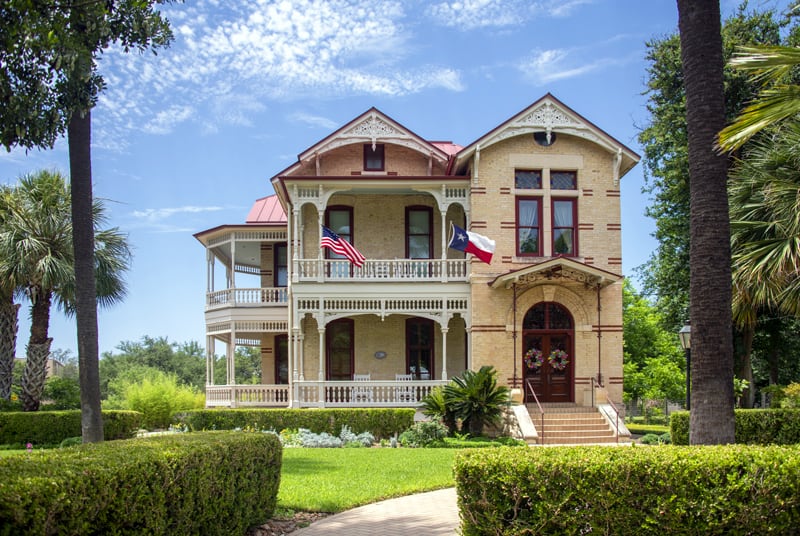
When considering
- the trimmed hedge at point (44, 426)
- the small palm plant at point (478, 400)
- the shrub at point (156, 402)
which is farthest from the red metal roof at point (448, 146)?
the trimmed hedge at point (44, 426)

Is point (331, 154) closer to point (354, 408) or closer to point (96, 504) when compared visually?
point (354, 408)

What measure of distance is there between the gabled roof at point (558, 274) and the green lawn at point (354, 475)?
7099 mm

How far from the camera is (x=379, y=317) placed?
27.6 metres

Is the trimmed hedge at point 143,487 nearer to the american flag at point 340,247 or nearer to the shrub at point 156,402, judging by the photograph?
the american flag at point 340,247

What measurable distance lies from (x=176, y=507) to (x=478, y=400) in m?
15.4

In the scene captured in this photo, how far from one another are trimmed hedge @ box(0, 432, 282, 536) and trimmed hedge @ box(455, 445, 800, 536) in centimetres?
266

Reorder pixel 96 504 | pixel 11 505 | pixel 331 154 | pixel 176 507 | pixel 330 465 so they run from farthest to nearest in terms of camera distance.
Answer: pixel 331 154
pixel 330 465
pixel 176 507
pixel 96 504
pixel 11 505

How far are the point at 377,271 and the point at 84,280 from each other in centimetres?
1399

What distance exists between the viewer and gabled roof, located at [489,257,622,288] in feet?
79.2

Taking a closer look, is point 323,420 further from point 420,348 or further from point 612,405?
point 612,405

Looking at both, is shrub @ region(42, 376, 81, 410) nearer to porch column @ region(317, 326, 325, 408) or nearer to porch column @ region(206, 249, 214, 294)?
porch column @ region(206, 249, 214, 294)

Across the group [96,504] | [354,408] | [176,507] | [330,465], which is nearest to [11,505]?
[96,504]

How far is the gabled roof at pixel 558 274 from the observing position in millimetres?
24141

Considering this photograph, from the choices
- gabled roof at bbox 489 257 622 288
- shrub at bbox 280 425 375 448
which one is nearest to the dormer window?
gabled roof at bbox 489 257 622 288
